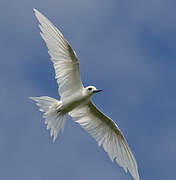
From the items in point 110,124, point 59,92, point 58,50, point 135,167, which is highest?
point 58,50

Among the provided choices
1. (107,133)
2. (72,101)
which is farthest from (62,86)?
(107,133)

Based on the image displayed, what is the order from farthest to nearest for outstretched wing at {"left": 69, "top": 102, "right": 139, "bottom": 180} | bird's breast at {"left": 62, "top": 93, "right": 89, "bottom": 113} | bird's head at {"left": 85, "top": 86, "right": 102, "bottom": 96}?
outstretched wing at {"left": 69, "top": 102, "right": 139, "bottom": 180} < bird's head at {"left": 85, "top": 86, "right": 102, "bottom": 96} < bird's breast at {"left": 62, "top": 93, "right": 89, "bottom": 113}

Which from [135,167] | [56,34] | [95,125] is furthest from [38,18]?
[135,167]

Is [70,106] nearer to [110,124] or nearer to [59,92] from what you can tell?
[59,92]

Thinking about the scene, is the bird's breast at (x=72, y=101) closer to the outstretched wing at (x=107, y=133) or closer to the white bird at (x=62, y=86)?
the white bird at (x=62, y=86)

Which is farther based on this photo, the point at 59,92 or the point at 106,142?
the point at 106,142

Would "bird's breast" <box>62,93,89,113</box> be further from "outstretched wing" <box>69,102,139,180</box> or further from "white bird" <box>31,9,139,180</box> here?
"outstretched wing" <box>69,102,139,180</box>

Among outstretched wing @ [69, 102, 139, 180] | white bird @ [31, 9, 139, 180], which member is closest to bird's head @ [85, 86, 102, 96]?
white bird @ [31, 9, 139, 180]
